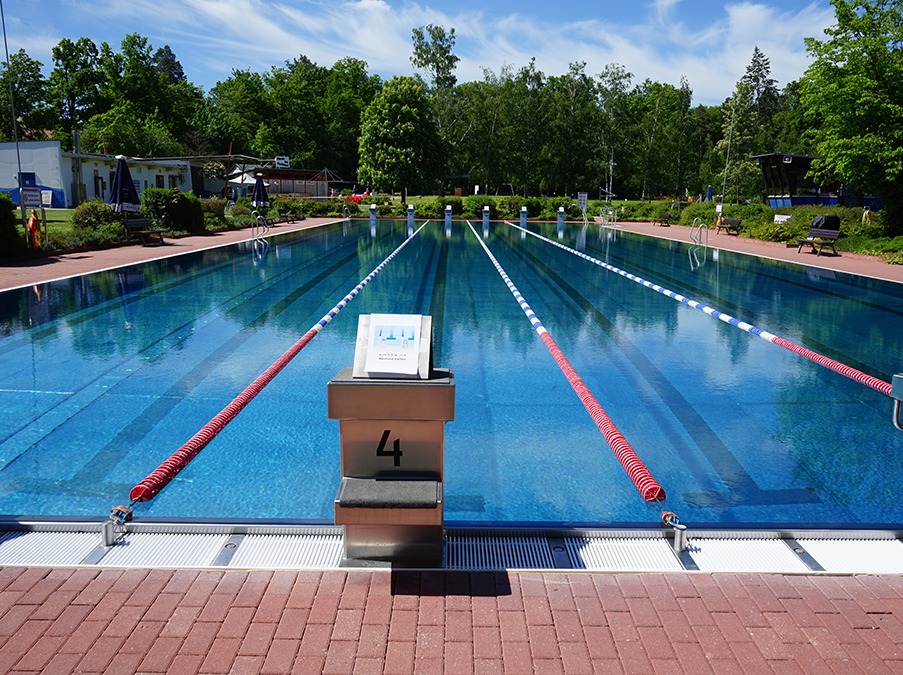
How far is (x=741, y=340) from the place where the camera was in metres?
9.45

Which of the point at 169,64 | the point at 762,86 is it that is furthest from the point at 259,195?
the point at 169,64

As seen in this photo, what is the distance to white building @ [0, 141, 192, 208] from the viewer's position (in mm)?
33822

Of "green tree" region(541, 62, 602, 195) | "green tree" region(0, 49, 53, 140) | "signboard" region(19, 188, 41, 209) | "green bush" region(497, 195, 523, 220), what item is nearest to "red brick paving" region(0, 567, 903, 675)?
"signboard" region(19, 188, 41, 209)

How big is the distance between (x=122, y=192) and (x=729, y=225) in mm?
23756

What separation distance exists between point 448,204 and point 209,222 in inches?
676

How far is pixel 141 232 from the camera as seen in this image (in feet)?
65.9

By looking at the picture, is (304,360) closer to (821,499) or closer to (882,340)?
(821,499)

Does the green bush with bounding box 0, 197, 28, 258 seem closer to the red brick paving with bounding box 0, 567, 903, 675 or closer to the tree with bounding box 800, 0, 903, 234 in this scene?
the red brick paving with bounding box 0, 567, 903, 675

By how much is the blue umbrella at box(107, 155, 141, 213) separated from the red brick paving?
18.0 meters

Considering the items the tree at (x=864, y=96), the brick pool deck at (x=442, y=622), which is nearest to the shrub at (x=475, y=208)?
the tree at (x=864, y=96)

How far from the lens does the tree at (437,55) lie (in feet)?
Result: 191

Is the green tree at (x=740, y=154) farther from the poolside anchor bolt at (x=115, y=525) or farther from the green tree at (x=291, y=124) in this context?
the poolside anchor bolt at (x=115, y=525)

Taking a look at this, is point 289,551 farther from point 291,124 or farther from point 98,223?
point 291,124

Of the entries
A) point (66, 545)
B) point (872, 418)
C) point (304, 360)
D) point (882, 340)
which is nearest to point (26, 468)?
point (66, 545)
